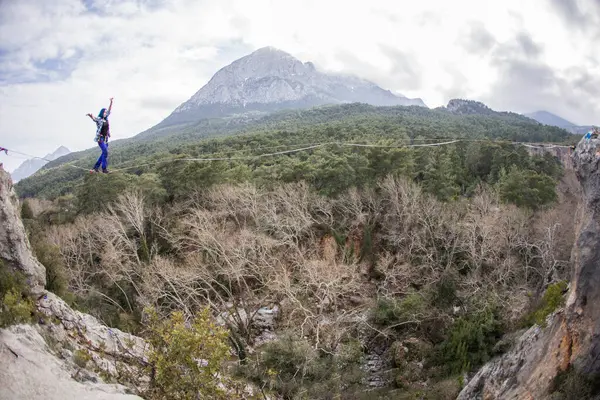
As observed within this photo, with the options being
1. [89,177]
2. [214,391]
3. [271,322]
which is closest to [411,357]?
[271,322]

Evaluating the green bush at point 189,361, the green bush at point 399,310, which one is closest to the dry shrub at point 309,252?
the green bush at point 399,310

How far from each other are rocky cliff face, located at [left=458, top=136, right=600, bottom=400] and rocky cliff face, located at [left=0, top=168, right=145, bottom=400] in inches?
427

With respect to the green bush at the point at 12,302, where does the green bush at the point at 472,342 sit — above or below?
below

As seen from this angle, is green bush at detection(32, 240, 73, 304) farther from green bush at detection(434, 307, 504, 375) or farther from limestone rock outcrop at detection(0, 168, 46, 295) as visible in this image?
green bush at detection(434, 307, 504, 375)

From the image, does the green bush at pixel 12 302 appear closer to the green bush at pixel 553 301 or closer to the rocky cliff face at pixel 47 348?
the rocky cliff face at pixel 47 348

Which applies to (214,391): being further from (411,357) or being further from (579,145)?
(411,357)

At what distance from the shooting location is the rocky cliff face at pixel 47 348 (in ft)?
28.1

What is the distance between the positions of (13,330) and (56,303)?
373cm

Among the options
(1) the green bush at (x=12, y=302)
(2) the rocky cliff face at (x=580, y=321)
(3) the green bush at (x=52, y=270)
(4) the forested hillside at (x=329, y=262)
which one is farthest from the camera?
(4) the forested hillside at (x=329, y=262)

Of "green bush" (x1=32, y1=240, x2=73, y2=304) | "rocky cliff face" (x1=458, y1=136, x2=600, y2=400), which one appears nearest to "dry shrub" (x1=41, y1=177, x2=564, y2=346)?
"green bush" (x1=32, y1=240, x2=73, y2=304)

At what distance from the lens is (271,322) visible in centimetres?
2522

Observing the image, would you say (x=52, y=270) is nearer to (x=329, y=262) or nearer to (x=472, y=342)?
(x=329, y=262)

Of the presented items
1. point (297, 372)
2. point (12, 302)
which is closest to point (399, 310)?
point (297, 372)

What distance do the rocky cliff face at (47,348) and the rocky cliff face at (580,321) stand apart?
35.6ft
